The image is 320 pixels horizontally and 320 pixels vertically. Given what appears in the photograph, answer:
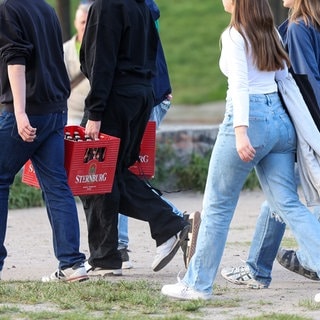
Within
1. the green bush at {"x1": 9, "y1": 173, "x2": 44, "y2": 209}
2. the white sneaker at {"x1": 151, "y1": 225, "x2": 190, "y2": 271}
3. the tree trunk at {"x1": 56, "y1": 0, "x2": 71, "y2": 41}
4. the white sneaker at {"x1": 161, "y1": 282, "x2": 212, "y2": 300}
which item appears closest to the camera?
the white sneaker at {"x1": 161, "y1": 282, "x2": 212, "y2": 300}

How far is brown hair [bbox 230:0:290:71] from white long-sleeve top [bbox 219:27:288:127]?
0.03 metres

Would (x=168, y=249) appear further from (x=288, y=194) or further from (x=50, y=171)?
(x=288, y=194)

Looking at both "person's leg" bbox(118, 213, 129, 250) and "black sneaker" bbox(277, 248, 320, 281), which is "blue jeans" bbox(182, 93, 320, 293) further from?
"person's leg" bbox(118, 213, 129, 250)

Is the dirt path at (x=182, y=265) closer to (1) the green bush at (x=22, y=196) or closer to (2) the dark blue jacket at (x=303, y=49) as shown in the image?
(1) the green bush at (x=22, y=196)

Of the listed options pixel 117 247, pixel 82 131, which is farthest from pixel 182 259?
pixel 82 131

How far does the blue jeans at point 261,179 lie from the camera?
17.8 ft

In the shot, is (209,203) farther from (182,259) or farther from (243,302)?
(182,259)

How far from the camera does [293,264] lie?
6.45 m

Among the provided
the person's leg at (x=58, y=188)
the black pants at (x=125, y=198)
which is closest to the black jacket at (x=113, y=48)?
the black pants at (x=125, y=198)

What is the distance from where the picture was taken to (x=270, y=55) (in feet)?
17.7

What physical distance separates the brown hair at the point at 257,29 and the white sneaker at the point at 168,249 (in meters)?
1.51

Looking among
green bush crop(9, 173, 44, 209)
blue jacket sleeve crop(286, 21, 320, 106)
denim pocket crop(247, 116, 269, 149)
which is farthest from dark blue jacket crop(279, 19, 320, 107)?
green bush crop(9, 173, 44, 209)

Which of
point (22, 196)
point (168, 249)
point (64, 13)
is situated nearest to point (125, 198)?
point (168, 249)

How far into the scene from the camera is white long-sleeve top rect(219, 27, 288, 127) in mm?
5297
